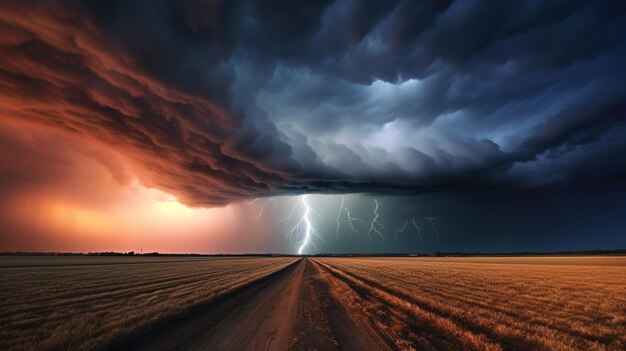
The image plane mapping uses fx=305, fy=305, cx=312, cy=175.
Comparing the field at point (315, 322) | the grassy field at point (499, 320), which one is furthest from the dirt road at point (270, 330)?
the grassy field at point (499, 320)

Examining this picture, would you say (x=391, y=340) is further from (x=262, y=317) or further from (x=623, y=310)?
(x=623, y=310)

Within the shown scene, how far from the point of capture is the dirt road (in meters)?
7.69

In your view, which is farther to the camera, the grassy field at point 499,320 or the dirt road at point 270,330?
the grassy field at point 499,320

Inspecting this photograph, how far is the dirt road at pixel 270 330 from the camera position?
7691 mm

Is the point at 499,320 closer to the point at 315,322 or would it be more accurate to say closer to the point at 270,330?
the point at 315,322

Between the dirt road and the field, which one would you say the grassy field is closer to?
the field

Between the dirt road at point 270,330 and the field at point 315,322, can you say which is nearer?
the dirt road at point 270,330

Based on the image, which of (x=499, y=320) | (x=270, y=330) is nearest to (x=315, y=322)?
(x=270, y=330)

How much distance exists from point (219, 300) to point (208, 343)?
7.83 meters

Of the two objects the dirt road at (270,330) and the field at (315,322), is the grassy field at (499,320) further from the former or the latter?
the dirt road at (270,330)

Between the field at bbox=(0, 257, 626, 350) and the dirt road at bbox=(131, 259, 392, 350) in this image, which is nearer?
the dirt road at bbox=(131, 259, 392, 350)

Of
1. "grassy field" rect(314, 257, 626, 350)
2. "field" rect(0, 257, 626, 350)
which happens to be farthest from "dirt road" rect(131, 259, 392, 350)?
"grassy field" rect(314, 257, 626, 350)

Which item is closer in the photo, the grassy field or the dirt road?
the dirt road

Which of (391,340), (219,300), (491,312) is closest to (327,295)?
(219,300)
